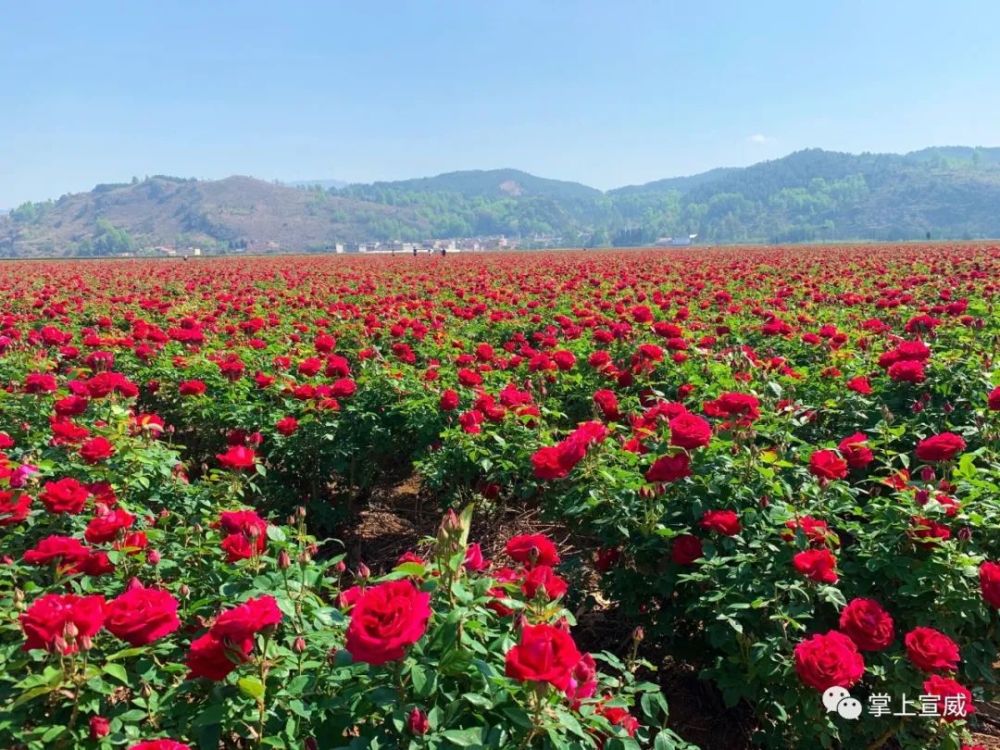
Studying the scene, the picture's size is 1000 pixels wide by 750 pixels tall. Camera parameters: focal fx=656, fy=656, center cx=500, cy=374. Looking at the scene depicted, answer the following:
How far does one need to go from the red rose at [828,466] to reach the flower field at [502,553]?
1 centimetres

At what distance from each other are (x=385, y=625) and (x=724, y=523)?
175 centimetres

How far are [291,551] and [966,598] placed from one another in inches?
99.3

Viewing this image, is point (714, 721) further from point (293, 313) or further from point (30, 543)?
point (293, 313)

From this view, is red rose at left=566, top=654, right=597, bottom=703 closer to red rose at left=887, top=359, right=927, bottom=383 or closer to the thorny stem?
the thorny stem

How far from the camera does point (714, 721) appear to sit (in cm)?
316

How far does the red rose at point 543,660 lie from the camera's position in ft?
4.58

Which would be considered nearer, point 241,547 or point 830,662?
point 830,662

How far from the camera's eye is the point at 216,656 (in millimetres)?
1578

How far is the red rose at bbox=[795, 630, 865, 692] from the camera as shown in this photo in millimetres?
1876

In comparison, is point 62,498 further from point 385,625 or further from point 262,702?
point 385,625

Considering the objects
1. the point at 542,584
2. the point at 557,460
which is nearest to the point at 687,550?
the point at 557,460

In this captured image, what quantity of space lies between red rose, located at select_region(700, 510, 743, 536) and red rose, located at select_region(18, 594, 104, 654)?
216 centimetres

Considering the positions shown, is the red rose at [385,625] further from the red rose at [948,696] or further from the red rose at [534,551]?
the red rose at [948,696]

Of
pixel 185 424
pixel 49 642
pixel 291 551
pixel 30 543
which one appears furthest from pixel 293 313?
pixel 49 642
